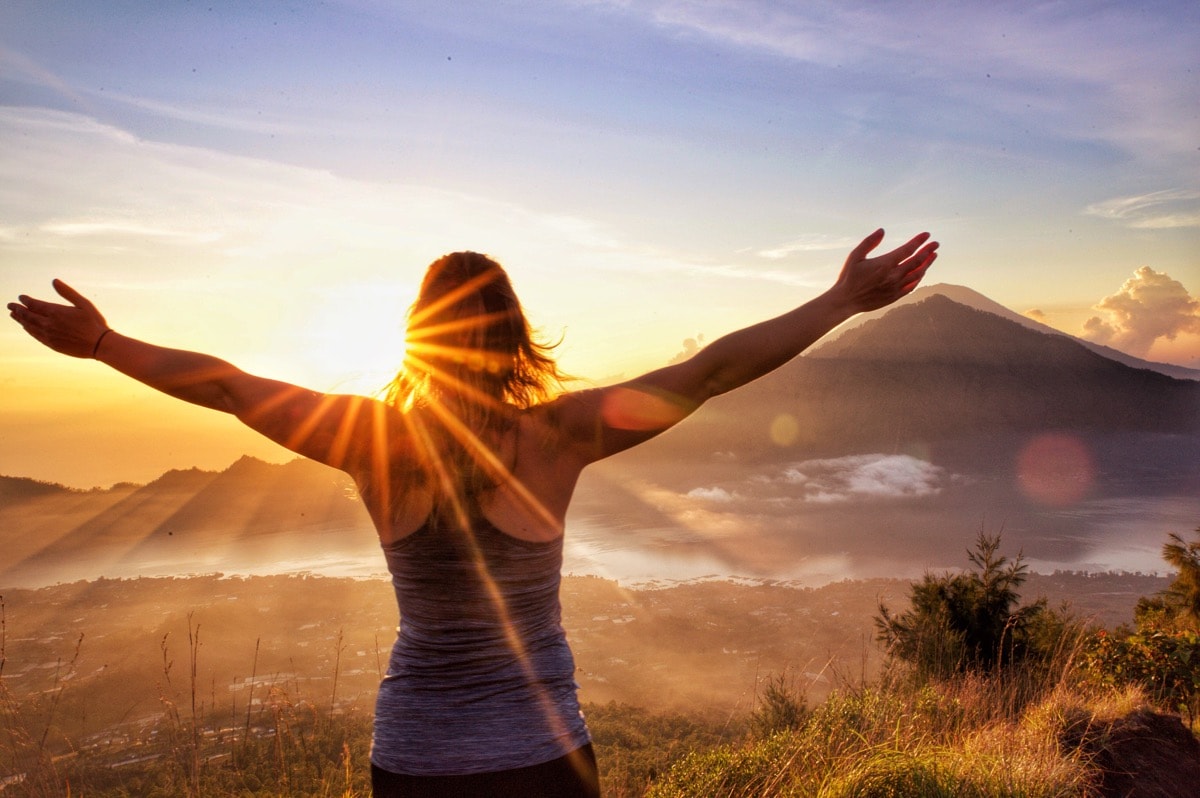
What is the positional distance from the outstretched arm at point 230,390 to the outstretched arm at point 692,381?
0.44 m

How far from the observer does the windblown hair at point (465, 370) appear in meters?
1.54

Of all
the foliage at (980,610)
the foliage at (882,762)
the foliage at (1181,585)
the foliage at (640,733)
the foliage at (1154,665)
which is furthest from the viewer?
the foliage at (640,733)

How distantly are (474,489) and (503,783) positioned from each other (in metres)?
0.59

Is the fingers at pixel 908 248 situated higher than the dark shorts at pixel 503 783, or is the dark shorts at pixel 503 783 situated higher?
the fingers at pixel 908 248

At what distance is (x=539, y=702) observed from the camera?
1.57 meters

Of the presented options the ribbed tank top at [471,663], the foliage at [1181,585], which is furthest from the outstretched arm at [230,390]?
the foliage at [1181,585]

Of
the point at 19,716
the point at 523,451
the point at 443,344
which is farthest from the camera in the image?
the point at 19,716

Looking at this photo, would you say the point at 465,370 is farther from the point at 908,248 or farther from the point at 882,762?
the point at 882,762

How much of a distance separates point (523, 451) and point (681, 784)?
4.63 metres

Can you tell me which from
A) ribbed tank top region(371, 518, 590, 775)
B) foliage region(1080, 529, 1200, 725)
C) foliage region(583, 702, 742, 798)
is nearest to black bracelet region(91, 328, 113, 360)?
ribbed tank top region(371, 518, 590, 775)

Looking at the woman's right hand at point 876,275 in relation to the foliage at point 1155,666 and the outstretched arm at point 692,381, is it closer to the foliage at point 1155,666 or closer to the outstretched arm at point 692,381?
the outstretched arm at point 692,381

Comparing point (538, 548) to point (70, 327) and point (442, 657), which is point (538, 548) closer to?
point (442, 657)

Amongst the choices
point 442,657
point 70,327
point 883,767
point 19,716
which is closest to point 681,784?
point 883,767

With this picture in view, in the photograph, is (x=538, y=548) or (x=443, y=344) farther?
(x=443, y=344)
